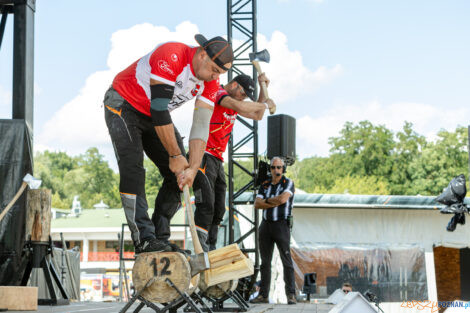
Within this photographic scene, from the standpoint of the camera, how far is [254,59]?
6828mm

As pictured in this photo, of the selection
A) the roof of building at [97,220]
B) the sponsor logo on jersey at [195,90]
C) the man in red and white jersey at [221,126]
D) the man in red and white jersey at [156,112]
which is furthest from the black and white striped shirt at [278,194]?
the roof of building at [97,220]

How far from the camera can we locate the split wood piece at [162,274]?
9.03 ft

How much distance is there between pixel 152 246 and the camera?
286 centimetres

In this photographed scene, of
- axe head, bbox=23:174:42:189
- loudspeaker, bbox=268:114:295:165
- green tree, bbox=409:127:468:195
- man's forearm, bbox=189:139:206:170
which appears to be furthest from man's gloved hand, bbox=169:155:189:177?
green tree, bbox=409:127:468:195

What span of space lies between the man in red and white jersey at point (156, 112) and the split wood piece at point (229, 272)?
0.83 ft

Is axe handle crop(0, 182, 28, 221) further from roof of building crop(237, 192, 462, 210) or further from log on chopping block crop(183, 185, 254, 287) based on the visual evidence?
roof of building crop(237, 192, 462, 210)

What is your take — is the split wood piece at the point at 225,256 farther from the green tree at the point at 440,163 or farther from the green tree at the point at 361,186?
the green tree at the point at 440,163

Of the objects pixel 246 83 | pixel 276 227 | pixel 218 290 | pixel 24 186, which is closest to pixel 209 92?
pixel 218 290

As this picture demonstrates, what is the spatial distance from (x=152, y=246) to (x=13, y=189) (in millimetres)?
3424

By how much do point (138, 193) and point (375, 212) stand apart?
10867 mm

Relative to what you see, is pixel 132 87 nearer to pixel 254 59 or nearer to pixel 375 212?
pixel 254 59

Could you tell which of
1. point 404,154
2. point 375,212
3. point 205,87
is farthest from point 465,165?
point 205,87

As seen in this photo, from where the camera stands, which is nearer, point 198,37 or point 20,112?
point 198,37

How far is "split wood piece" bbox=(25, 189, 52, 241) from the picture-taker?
5.82 m
